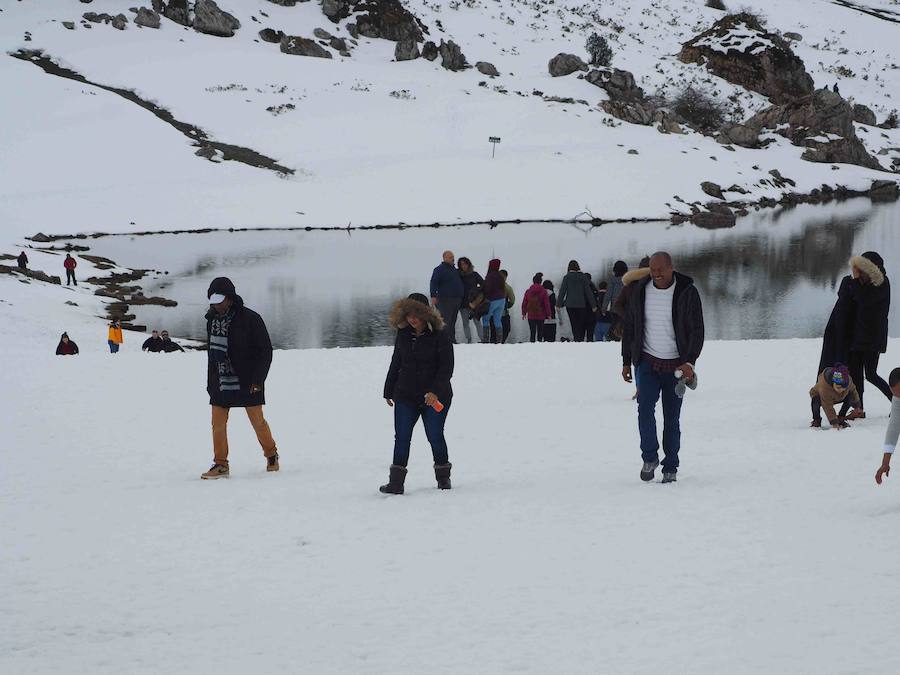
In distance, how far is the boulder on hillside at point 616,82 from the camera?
2982 inches

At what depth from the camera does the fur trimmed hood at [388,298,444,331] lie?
27.5 ft

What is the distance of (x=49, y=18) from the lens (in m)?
77.2

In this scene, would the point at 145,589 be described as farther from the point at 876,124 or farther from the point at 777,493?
the point at 876,124

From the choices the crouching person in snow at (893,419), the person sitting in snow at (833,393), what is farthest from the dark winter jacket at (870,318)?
the crouching person in snow at (893,419)

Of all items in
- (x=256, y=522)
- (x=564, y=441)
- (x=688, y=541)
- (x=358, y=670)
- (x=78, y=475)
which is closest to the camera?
(x=358, y=670)

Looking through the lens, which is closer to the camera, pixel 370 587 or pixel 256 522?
pixel 370 587

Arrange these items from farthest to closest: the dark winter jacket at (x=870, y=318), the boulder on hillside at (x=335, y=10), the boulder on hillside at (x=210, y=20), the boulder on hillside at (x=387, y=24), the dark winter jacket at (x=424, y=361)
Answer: the boulder on hillside at (x=335, y=10)
the boulder on hillside at (x=387, y=24)
the boulder on hillside at (x=210, y=20)
the dark winter jacket at (x=870, y=318)
the dark winter jacket at (x=424, y=361)

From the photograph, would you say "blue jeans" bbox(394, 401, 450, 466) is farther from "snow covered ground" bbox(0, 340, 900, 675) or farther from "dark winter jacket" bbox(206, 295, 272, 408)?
"dark winter jacket" bbox(206, 295, 272, 408)

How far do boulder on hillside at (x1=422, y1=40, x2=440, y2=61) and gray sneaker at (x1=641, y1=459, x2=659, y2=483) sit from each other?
242 ft

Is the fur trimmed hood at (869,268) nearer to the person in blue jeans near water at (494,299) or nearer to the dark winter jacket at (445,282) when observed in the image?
the dark winter jacket at (445,282)

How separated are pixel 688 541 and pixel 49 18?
263 ft

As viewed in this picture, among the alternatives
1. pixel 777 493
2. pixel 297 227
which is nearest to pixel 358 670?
pixel 777 493

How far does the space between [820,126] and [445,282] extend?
62970mm

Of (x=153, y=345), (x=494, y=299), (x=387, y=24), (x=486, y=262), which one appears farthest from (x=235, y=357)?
(x=387, y=24)
